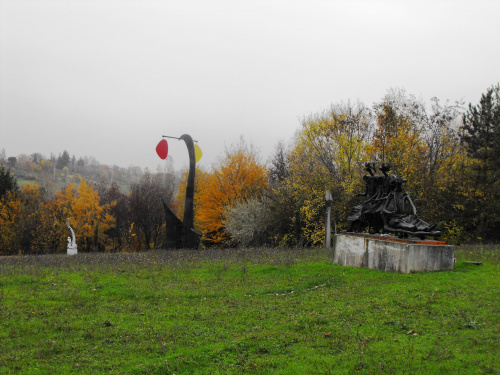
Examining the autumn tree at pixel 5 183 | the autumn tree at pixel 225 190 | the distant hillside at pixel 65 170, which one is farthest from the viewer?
the distant hillside at pixel 65 170

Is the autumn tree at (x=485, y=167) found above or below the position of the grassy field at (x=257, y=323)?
above

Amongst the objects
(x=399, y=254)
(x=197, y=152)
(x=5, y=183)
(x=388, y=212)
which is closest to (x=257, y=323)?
Answer: (x=399, y=254)

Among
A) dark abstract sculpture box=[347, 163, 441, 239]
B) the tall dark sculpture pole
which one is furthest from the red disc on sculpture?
dark abstract sculpture box=[347, 163, 441, 239]

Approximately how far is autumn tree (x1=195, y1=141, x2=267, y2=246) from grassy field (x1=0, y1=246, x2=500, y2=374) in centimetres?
2118

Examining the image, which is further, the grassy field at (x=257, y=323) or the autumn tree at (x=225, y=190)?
the autumn tree at (x=225, y=190)

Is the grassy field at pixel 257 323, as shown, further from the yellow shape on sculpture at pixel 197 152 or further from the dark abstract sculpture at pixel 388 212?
the yellow shape on sculpture at pixel 197 152

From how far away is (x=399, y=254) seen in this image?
12.5m

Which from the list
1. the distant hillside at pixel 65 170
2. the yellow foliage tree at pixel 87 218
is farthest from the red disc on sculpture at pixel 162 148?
the distant hillside at pixel 65 170

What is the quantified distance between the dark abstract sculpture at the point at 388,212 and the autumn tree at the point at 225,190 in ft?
63.5

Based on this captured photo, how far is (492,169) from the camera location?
28047 millimetres

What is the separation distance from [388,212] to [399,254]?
171 cm

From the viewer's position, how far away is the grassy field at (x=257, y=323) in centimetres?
592

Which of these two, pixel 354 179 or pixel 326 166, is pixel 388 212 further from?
pixel 326 166

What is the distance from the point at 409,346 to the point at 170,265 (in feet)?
36.4
